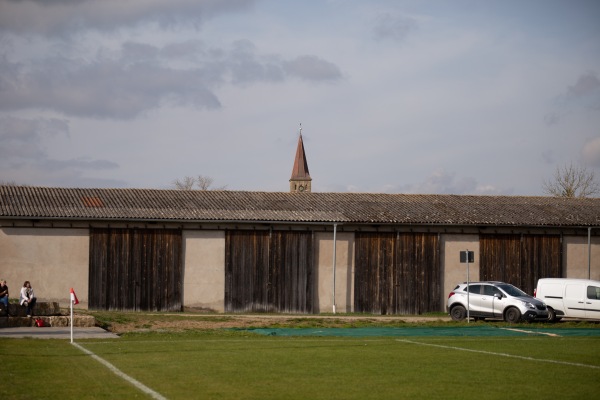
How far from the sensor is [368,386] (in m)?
14.2

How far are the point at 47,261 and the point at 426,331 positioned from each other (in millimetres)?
18504

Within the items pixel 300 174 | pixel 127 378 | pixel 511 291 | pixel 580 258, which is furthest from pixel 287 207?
pixel 300 174

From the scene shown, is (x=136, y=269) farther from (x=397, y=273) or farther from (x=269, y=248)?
(x=397, y=273)

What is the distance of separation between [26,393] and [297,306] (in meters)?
29.5

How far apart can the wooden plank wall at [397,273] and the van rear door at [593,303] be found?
968cm

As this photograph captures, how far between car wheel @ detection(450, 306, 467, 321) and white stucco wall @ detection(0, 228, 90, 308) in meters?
16.1

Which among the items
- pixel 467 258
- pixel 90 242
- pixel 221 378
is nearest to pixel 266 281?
pixel 90 242

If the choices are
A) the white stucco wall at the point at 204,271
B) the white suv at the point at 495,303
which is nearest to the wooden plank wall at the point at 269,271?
the white stucco wall at the point at 204,271

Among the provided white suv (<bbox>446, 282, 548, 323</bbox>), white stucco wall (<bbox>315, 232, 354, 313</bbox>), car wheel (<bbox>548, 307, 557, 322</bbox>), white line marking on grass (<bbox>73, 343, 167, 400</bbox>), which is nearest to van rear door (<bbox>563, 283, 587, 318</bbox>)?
car wheel (<bbox>548, 307, 557, 322</bbox>)

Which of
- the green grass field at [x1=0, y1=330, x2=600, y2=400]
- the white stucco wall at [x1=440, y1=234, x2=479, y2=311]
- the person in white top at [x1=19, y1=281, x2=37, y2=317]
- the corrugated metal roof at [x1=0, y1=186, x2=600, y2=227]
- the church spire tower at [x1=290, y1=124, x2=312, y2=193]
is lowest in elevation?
the green grass field at [x1=0, y1=330, x2=600, y2=400]

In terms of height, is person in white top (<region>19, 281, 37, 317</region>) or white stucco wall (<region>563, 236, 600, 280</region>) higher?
white stucco wall (<region>563, 236, 600, 280</region>)

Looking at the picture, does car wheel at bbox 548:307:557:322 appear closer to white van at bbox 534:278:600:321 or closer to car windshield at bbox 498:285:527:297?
white van at bbox 534:278:600:321

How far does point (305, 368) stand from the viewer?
1692 cm

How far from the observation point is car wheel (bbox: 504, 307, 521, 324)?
33.9 m
